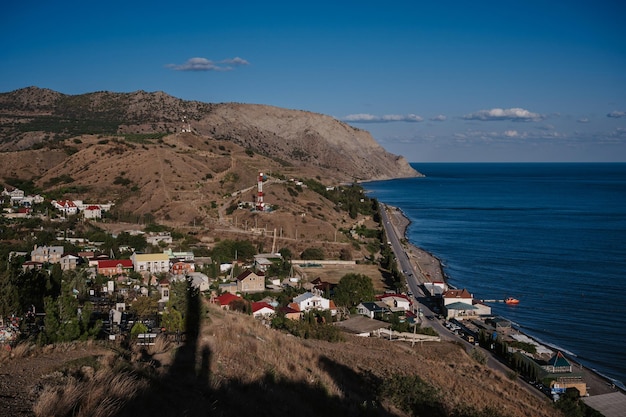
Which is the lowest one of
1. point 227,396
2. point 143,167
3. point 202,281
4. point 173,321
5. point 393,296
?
point 393,296

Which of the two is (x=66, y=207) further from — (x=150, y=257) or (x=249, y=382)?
(x=249, y=382)

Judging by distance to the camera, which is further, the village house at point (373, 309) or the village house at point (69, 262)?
the village house at point (69, 262)

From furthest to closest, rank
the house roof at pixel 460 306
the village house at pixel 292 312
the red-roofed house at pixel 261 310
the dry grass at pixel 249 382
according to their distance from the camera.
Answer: the house roof at pixel 460 306 < the village house at pixel 292 312 < the red-roofed house at pixel 261 310 < the dry grass at pixel 249 382

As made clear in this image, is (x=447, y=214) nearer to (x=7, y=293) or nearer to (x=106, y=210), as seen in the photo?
(x=106, y=210)

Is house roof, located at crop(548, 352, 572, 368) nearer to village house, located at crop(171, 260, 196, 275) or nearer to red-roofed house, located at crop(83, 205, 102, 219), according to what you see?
village house, located at crop(171, 260, 196, 275)

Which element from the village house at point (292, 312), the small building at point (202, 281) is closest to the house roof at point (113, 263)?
the small building at point (202, 281)

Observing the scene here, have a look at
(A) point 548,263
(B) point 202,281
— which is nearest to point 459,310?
(B) point 202,281

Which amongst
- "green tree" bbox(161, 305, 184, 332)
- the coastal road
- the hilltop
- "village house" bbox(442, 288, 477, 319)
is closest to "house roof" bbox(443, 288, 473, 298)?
"village house" bbox(442, 288, 477, 319)

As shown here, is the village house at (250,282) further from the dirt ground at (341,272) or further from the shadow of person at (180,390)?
the shadow of person at (180,390)
